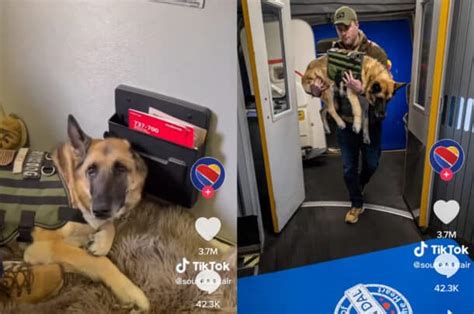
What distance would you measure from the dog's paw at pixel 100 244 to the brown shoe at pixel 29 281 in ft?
0.40

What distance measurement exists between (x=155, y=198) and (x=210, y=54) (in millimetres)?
464

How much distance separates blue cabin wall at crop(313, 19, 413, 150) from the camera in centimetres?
120

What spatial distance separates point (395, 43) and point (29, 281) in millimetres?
1328

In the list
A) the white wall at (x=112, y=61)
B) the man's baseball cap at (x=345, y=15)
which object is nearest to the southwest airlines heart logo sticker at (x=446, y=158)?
the man's baseball cap at (x=345, y=15)

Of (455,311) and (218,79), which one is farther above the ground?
(218,79)

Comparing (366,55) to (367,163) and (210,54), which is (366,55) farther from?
(210,54)

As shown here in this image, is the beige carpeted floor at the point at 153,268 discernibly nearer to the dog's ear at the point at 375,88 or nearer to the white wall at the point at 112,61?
the white wall at the point at 112,61

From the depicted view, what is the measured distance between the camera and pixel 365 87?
1.21 m

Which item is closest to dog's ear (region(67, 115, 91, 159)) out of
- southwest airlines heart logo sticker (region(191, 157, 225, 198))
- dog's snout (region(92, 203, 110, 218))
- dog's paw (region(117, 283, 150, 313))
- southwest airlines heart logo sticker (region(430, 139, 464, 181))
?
dog's snout (region(92, 203, 110, 218))

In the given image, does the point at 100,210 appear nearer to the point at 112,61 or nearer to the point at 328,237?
the point at 112,61

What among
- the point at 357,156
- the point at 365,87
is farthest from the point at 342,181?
the point at 365,87

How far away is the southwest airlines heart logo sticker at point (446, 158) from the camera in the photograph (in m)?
1.22

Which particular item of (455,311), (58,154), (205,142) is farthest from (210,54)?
(455,311)

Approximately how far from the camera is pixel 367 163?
127 centimetres
